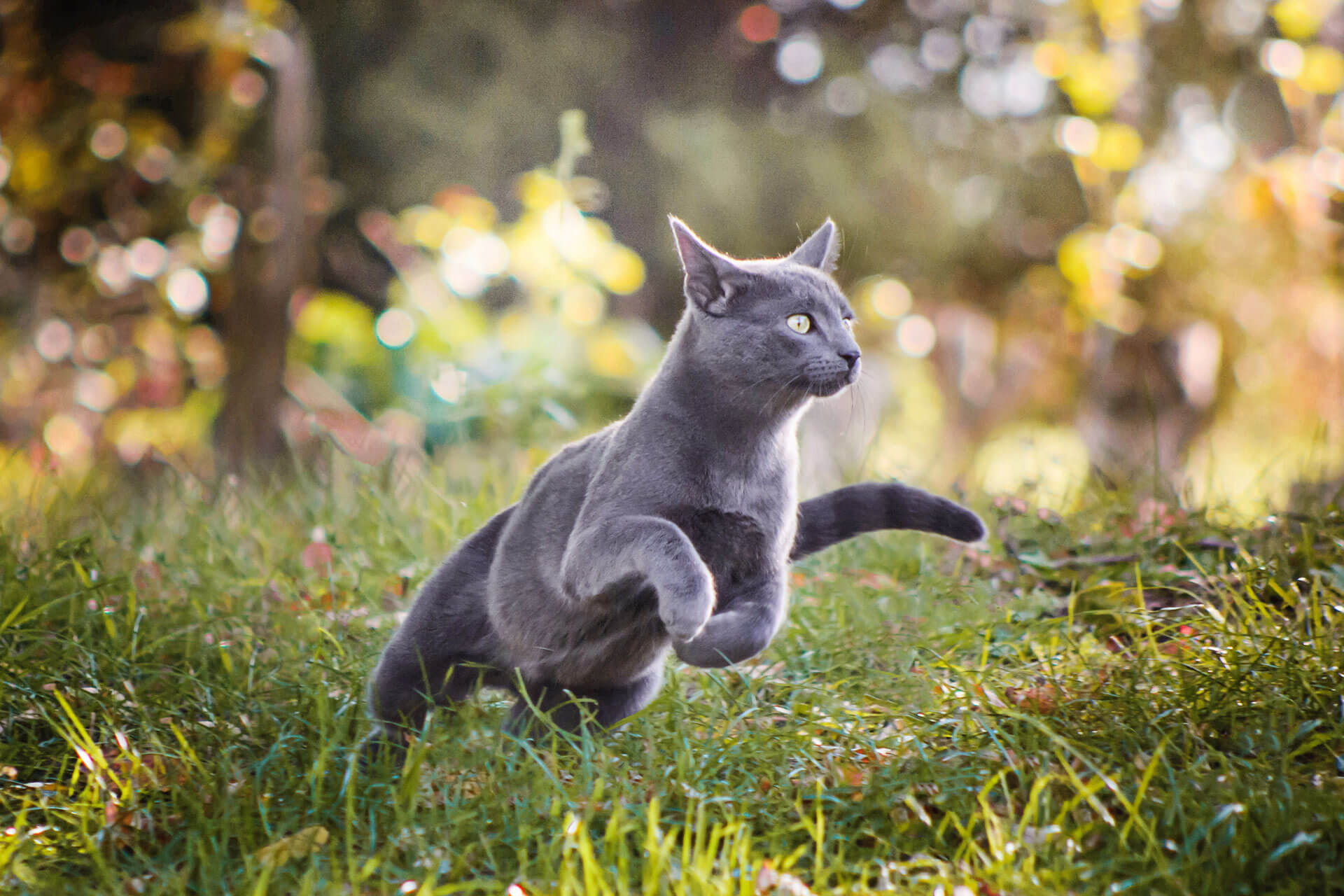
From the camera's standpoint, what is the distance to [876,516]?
2.26 m

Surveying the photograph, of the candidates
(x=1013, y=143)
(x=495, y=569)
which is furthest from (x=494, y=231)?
(x=495, y=569)

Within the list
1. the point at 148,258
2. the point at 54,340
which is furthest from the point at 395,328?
the point at 54,340

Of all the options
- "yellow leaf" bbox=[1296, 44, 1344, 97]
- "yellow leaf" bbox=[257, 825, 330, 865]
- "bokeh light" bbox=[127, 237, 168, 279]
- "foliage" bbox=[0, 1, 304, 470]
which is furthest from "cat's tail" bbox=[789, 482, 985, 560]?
"bokeh light" bbox=[127, 237, 168, 279]

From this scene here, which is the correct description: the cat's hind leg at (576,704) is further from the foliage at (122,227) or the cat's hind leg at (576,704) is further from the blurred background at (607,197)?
the foliage at (122,227)

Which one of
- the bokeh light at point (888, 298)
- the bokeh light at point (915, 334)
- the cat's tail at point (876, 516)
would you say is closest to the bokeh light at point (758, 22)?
the bokeh light at point (888, 298)

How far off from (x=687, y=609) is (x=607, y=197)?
4.47 metres

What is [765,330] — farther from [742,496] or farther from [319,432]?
[319,432]

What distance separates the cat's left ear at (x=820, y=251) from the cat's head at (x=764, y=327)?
0.25m

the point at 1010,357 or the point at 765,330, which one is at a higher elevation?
the point at 765,330

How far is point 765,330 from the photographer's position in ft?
6.98

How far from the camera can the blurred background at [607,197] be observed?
17.8 ft

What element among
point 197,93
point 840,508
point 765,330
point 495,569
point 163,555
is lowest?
point 163,555

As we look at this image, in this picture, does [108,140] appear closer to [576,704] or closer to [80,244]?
[80,244]

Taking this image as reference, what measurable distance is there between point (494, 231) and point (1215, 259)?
A: 443 centimetres
